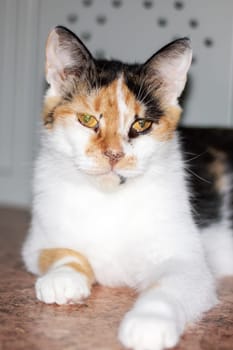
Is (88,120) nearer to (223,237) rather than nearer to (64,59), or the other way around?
(64,59)

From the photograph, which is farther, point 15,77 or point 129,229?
point 15,77

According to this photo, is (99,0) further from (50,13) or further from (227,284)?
(227,284)

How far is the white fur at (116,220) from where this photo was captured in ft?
5.60

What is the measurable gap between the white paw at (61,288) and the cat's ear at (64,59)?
0.62 m

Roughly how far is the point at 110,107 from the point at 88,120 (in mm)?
81

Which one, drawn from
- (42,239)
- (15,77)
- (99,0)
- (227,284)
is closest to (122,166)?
(42,239)

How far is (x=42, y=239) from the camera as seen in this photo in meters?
1.97

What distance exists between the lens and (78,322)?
5.18 ft

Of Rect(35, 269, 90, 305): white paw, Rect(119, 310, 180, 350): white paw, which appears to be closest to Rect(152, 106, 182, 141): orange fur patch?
Rect(35, 269, 90, 305): white paw

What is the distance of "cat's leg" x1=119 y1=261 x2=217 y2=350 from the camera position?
1341mm

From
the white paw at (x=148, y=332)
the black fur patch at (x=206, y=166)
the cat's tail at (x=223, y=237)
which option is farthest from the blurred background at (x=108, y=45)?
the white paw at (x=148, y=332)

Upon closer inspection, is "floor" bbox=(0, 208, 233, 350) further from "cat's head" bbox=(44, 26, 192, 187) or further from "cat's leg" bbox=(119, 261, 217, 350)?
"cat's head" bbox=(44, 26, 192, 187)

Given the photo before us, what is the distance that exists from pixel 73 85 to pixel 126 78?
0.59ft

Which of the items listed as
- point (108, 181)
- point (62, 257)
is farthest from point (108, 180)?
point (62, 257)
